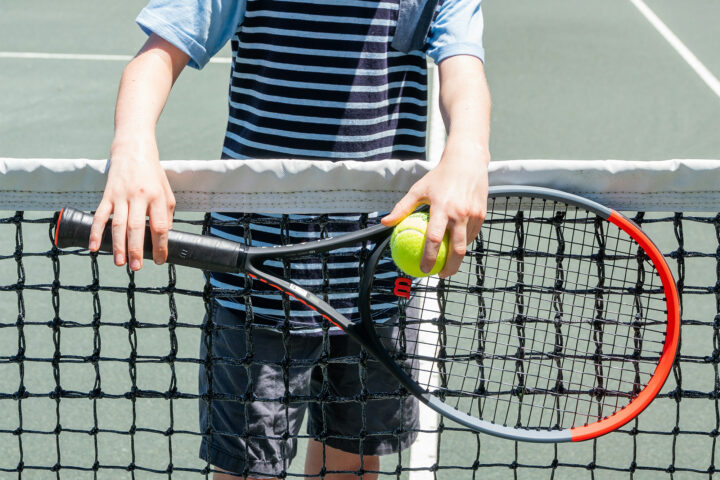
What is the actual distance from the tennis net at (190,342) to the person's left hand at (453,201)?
0.44 ft

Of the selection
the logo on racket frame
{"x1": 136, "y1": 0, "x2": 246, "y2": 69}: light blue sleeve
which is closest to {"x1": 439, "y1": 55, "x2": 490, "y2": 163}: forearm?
the logo on racket frame

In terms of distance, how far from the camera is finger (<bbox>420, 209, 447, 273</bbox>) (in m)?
0.96

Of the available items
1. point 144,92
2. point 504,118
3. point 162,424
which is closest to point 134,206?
point 144,92

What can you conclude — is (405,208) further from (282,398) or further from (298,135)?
(282,398)

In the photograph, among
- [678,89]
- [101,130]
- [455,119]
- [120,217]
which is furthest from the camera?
[678,89]

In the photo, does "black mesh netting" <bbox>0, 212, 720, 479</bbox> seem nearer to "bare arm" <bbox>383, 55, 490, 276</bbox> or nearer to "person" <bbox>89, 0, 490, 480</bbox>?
"person" <bbox>89, 0, 490, 480</bbox>

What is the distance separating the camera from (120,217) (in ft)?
3.24

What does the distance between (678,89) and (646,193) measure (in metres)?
3.96

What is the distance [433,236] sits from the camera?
0.96 meters

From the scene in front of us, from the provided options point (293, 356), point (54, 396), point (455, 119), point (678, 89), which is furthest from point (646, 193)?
point (678, 89)

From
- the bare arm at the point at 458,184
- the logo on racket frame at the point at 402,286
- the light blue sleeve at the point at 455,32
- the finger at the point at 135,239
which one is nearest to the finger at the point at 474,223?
the bare arm at the point at 458,184

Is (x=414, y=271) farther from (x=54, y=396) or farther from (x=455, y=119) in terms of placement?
(x=54, y=396)

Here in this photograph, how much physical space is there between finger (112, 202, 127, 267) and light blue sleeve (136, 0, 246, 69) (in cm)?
27

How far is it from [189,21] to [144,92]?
125 mm
